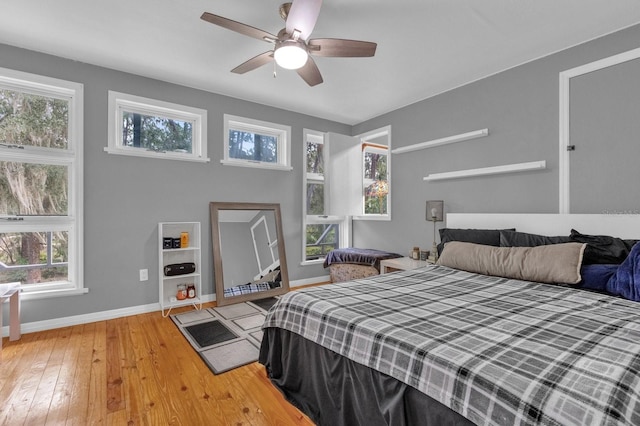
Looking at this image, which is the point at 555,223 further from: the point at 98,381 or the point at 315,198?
the point at 98,381

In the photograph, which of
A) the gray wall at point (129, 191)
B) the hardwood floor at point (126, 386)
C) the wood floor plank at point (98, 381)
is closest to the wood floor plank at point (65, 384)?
the hardwood floor at point (126, 386)

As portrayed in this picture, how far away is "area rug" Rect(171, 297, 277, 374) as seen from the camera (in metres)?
2.29

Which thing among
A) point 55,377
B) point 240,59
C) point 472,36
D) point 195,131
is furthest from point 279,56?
point 55,377

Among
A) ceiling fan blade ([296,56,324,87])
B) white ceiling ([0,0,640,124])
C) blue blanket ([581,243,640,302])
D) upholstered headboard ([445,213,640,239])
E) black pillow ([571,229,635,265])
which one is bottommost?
blue blanket ([581,243,640,302])

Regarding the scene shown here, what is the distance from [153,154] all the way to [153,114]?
490 millimetres

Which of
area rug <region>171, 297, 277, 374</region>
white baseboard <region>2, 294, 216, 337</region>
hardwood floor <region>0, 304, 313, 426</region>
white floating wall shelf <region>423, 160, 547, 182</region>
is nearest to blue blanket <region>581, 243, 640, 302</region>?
white floating wall shelf <region>423, 160, 547, 182</region>

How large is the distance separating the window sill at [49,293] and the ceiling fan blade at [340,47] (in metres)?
3.09

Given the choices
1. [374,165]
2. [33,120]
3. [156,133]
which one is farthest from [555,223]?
[33,120]

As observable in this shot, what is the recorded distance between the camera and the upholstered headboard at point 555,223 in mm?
2303

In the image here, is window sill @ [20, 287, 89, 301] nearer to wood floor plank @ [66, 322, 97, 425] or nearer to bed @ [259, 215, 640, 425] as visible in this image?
wood floor plank @ [66, 322, 97, 425]

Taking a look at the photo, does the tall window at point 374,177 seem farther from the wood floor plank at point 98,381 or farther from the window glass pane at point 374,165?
the wood floor plank at point 98,381

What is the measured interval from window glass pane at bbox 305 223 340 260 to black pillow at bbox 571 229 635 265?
3202 mm

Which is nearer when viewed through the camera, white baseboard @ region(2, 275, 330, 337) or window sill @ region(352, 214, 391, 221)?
white baseboard @ region(2, 275, 330, 337)

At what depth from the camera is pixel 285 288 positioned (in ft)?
13.6
